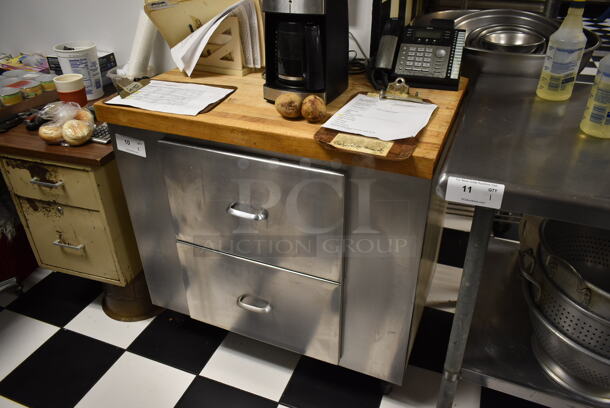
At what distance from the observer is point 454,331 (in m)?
1.09

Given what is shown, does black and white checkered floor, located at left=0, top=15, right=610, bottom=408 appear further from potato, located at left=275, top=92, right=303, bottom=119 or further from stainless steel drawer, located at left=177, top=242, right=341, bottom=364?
potato, located at left=275, top=92, right=303, bottom=119

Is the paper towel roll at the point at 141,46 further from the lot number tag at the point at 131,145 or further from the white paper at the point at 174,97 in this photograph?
the lot number tag at the point at 131,145

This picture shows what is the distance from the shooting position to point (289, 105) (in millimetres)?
1085

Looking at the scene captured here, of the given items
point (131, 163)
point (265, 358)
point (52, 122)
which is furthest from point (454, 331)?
point (52, 122)

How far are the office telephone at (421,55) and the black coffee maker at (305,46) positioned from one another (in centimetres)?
13

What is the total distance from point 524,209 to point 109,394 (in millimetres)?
1312

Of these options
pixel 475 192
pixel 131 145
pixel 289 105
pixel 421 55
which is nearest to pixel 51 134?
pixel 131 145

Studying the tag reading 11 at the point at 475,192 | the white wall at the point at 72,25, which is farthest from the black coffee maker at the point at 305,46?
the white wall at the point at 72,25

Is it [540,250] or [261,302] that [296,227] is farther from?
[540,250]

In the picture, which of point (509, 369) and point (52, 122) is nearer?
point (509, 369)

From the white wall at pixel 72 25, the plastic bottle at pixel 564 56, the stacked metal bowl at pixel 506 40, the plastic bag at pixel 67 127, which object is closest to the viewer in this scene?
the plastic bottle at pixel 564 56

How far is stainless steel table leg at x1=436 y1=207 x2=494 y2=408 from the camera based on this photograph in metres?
0.92

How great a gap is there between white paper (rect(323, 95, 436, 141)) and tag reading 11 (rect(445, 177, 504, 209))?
0.20m

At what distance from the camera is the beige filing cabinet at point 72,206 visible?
4.54ft
